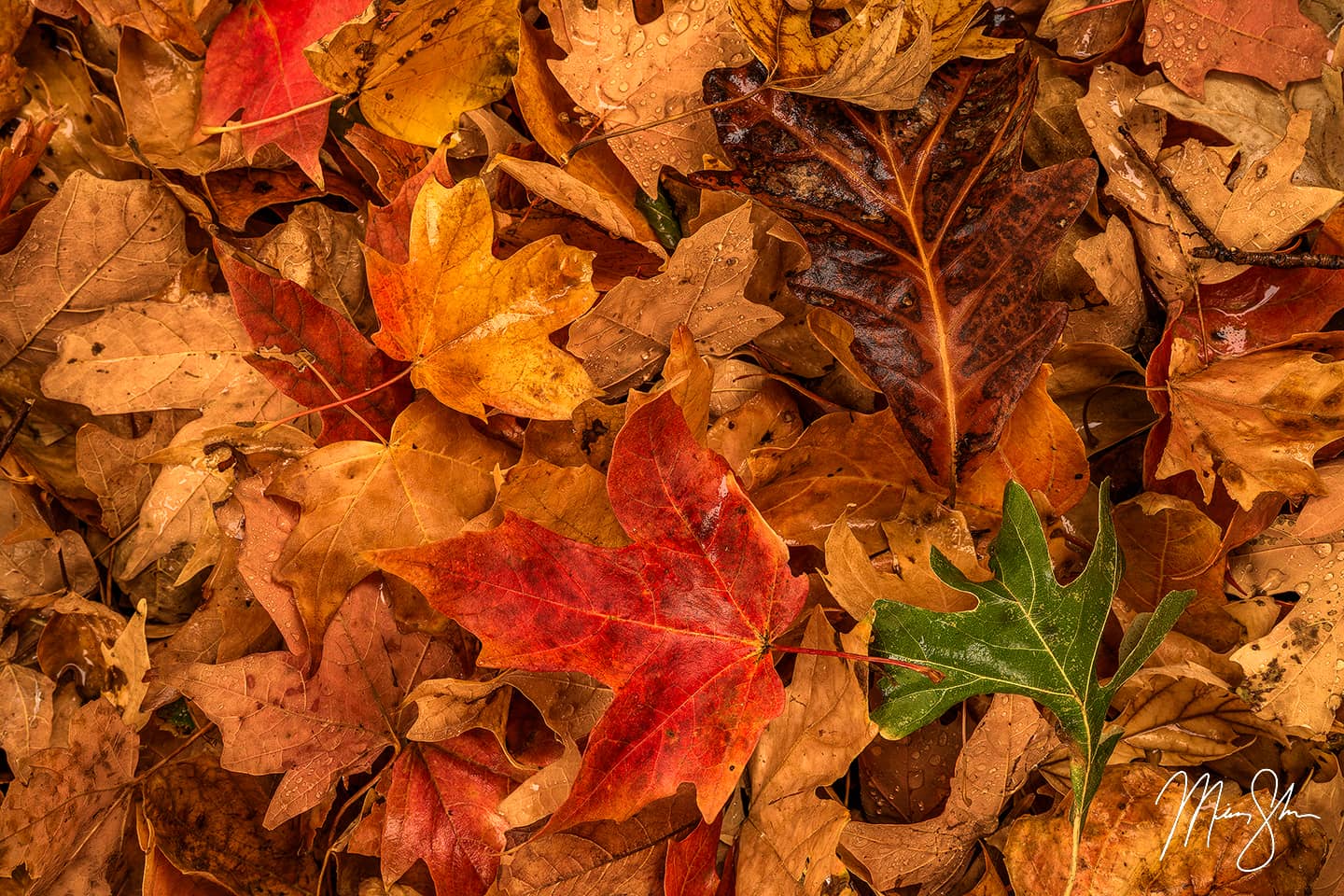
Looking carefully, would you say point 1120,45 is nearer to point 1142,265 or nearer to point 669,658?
point 1142,265

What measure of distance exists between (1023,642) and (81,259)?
56.7 inches

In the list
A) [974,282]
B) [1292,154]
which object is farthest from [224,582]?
[1292,154]

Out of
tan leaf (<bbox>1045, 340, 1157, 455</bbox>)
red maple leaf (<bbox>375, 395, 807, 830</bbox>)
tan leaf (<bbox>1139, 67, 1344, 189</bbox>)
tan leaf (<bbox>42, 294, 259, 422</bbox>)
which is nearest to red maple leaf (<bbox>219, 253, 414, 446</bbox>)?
tan leaf (<bbox>42, 294, 259, 422</bbox>)

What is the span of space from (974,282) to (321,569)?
939 millimetres

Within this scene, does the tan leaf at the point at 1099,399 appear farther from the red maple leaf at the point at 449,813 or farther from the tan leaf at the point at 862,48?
the red maple leaf at the point at 449,813

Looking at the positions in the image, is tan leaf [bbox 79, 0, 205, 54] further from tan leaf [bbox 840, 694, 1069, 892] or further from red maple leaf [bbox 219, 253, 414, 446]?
tan leaf [bbox 840, 694, 1069, 892]

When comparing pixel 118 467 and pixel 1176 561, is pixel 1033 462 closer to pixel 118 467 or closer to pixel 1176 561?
pixel 1176 561

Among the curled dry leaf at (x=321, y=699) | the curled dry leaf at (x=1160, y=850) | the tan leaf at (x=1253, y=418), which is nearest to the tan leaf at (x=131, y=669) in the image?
the curled dry leaf at (x=321, y=699)

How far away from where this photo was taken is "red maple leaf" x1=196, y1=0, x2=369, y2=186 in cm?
131

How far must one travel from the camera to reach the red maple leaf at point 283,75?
1309 mm

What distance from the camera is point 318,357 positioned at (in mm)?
1228

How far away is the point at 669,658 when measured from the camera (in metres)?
1.07

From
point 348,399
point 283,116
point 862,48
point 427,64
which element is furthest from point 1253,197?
point 283,116

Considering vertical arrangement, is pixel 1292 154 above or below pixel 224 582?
above
